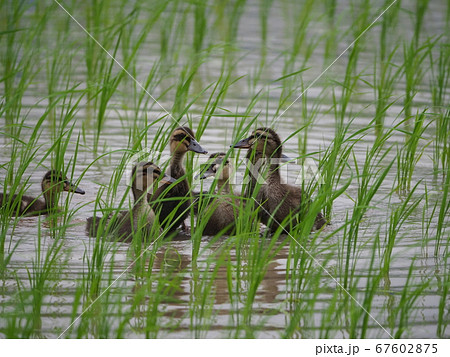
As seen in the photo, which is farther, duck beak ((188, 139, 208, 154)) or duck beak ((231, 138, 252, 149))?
duck beak ((188, 139, 208, 154))

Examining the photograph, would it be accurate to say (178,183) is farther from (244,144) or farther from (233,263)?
(233,263)

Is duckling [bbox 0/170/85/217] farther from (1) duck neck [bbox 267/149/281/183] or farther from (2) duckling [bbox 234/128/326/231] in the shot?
(1) duck neck [bbox 267/149/281/183]

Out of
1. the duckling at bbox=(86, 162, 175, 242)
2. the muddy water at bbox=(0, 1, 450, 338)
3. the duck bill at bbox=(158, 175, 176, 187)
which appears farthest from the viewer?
the duck bill at bbox=(158, 175, 176, 187)

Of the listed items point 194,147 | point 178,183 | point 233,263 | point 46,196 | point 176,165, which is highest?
point 194,147

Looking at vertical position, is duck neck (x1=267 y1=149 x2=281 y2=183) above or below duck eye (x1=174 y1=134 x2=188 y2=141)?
below

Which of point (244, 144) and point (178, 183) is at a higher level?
point (244, 144)

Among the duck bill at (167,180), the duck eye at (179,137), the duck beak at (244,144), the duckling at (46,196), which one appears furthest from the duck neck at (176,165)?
the duckling at (46,196)

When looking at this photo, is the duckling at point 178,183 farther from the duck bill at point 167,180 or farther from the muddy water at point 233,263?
the muddy water at point 233,263

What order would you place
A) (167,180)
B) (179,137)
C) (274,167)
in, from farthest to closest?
1. (179,137)
2. (274,167)
3. (167,180)

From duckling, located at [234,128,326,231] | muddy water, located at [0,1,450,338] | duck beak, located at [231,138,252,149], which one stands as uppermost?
duck beak, located at [231,138,252,149]

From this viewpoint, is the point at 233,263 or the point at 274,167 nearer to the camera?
the point at 233,263

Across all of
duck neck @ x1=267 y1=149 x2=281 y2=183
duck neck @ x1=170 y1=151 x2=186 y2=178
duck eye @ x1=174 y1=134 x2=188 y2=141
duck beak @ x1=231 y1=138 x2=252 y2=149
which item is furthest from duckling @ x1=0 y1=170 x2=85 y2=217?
duck neck @ x1=267 y1=149 x2=281 y2=183

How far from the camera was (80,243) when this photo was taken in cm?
493

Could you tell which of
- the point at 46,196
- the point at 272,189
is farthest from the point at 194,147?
the point at 46,196
